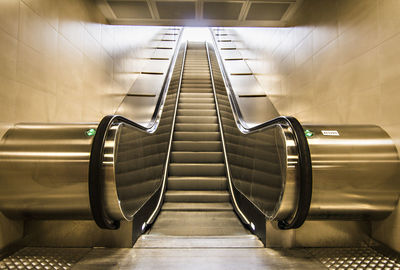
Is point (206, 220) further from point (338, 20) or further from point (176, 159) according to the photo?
point (338, 20)

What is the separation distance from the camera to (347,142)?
2078mm

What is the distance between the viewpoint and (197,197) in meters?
3.68

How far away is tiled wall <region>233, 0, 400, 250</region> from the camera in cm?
213

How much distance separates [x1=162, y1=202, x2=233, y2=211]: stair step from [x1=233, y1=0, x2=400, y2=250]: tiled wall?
5.18ft

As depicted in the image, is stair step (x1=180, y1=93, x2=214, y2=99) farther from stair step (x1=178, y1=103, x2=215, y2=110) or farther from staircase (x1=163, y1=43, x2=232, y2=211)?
stair step (x1=178, y1=103, x2=215, y2=110)

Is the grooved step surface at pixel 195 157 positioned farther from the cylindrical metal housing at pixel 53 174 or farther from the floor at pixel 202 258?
the cylindrical metal housing at pixel 53 174

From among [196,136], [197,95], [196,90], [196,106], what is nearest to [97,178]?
[196,136]

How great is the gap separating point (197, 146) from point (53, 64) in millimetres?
2699

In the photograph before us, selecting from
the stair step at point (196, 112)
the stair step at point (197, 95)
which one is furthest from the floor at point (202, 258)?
the stair step at point (197, 95)

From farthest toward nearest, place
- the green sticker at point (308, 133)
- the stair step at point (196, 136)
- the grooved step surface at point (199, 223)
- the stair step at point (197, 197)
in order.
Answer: the stair step at point (196, 136) → the stair step at point (197, 197) → the grooved step surface at point (199, 223) → the green sticker at point (308, 133)

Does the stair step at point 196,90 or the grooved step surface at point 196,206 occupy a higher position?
the stair step at point 196,90

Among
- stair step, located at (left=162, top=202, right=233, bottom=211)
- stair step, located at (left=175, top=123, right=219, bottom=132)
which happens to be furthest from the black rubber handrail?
stair step, located at (left=175, top=123, right=219, bottom=132)

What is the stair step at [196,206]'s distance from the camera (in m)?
3.46

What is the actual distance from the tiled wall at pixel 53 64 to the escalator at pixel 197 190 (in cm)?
131
